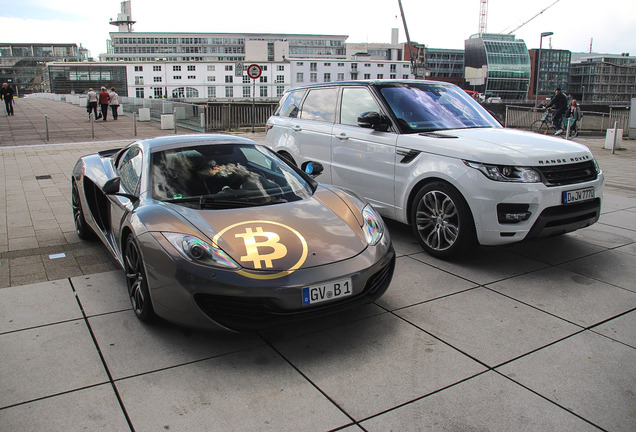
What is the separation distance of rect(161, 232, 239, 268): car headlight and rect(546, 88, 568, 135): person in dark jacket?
18574mm

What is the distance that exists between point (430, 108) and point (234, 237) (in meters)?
3.43

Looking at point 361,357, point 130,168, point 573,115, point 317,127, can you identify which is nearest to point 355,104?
point 317,127

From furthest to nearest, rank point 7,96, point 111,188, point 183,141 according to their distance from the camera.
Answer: point 7,96, point 183,141, point 111,188

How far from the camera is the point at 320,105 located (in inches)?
274

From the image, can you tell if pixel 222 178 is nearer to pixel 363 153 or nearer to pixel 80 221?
pixel 363 153

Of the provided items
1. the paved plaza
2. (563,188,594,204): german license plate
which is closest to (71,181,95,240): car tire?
the paved plaza

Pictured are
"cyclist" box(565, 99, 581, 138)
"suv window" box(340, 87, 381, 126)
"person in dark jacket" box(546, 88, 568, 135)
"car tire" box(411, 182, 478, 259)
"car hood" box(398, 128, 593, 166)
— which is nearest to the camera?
"car hood" box(398, 128, 593, 166)

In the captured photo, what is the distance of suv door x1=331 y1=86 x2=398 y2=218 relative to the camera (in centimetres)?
570

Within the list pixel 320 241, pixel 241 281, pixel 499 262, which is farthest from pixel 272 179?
pixel 499 262

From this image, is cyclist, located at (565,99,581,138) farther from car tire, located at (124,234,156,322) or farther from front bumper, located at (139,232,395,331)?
car tire, located at (124,234,156,322)

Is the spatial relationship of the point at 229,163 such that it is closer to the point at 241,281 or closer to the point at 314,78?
the point at 241,281

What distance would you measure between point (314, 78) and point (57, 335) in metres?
124

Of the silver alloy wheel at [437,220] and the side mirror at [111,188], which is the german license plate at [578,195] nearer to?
the silver alloy wheel at [437,220]

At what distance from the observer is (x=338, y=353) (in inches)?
132
